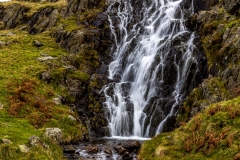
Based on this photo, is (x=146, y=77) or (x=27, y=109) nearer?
(x=27, y=109)

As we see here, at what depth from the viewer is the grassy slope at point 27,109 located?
16.5m

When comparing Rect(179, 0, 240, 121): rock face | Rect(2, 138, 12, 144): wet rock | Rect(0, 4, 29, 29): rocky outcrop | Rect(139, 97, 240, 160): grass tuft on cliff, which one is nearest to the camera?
Rect(139, 97, 240, 160): grass tuft on cliff

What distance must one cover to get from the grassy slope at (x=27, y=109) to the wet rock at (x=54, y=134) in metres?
0.43

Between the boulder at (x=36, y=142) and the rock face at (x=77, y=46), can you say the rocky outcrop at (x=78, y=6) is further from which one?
the boulder at (x=36, y=142)

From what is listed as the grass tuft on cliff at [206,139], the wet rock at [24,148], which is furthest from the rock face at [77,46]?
the wet rock at [24,148]

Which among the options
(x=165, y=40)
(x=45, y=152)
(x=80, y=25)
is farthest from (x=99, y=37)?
(x=45, y=152)

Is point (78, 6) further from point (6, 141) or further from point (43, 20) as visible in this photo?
point (6, 141)

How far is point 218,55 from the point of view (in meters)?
27.6

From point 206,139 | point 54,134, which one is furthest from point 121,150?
point 206,139

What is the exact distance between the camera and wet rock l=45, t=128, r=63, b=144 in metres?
19.7

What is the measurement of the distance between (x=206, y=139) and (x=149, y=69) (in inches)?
699

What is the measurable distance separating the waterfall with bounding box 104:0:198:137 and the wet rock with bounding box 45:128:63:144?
23.5ft

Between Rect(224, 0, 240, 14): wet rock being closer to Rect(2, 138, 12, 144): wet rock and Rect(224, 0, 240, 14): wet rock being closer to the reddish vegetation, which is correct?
the reddish vegetation


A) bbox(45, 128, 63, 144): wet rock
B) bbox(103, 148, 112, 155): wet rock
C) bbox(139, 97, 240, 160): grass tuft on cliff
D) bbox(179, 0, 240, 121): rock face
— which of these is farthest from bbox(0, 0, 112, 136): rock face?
bbox(139, 97, 240, 160): grass tuft on cliff
